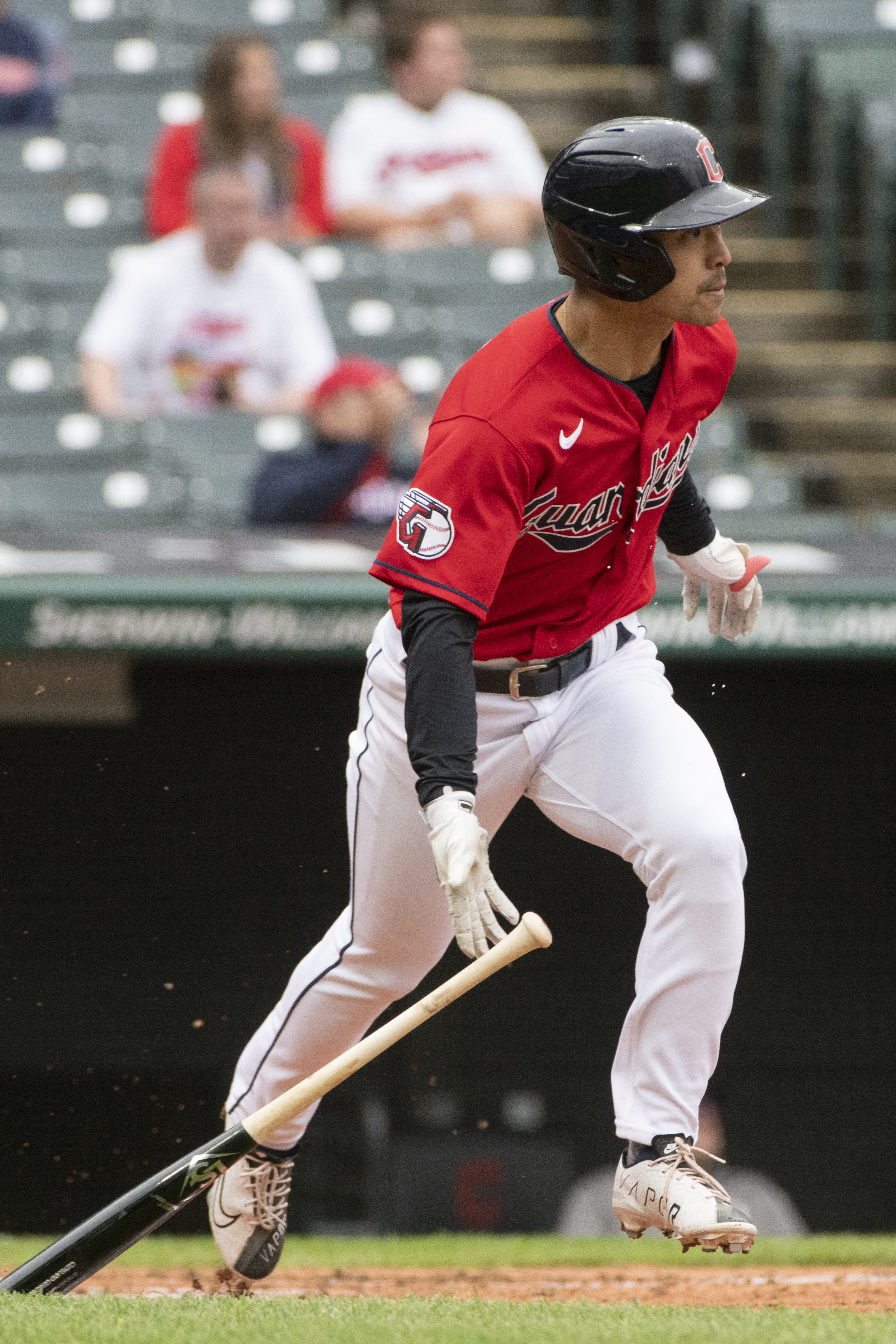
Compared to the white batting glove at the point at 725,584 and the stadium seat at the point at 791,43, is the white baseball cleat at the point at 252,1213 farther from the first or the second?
the stadium seat at the point at 791,43

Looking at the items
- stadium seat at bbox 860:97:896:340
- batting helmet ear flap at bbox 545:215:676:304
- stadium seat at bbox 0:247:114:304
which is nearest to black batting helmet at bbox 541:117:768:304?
batting helmet ear flap at bbox 545:215:676:304

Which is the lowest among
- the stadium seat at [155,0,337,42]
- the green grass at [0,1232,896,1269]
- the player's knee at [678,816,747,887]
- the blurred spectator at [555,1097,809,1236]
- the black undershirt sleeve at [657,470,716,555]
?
the blurred spectator at [555,1097,809,1236]

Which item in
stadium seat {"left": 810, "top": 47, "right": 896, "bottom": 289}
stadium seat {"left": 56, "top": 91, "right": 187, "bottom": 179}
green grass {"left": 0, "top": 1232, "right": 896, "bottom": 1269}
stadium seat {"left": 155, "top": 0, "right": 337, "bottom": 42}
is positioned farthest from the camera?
stadium seat {"left": 155, "top": 0, "right": 337, "bottom": 42}

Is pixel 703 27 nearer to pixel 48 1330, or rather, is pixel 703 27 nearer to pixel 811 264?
pixel 811 264

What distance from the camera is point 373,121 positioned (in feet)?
21.1

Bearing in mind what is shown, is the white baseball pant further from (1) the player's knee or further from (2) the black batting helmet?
(2) the black batting helmet

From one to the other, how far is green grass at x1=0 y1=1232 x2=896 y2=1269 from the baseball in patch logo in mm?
1866

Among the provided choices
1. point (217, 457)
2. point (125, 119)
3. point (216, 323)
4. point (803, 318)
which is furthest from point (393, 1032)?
point (125, 119)

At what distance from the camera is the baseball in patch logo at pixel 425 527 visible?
2.52 meters

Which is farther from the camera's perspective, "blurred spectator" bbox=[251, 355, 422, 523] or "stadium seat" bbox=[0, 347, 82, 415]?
"stadium seat" bbox=[0, 347, 82, 415]

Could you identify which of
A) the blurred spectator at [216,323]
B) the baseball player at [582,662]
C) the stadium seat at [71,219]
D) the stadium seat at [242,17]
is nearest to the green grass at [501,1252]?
the baseball player at [582,662]

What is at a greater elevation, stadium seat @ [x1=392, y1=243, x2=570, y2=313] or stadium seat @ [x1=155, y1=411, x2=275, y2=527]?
stadium seat @ [x1=392, y1=243, x2=570, y2=313]

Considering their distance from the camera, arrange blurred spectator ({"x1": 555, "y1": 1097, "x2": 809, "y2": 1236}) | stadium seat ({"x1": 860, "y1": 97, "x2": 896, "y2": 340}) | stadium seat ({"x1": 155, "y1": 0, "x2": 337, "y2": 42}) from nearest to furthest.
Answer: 1. blurred spectator ({"x1": 555, "y1": 1097, "x2": 809, "y2": 1236})
2. stadium seat ({"x1": 860, "y1": 97, "x2": 896, "y2": 340})
3. stadium seat ({"x1": 155, "y1": 0, "x2": 337, "y2": 42})

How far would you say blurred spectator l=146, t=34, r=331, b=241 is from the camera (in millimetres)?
5969
